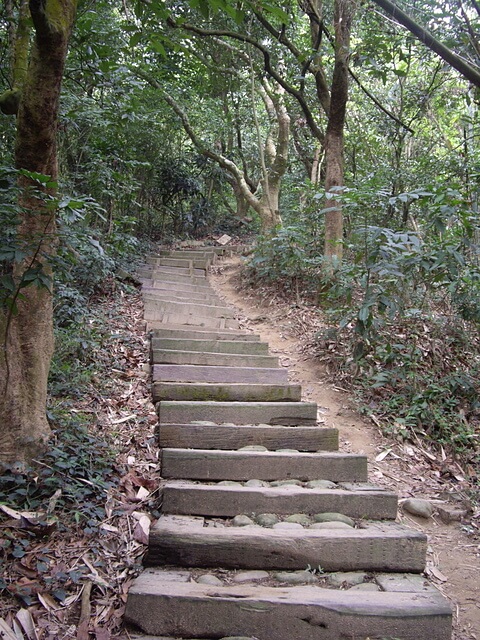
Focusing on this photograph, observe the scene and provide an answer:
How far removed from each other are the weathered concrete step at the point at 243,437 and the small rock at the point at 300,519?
0.71 metres

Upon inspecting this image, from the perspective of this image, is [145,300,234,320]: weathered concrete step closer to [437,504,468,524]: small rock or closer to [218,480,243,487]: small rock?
[218,480,243,487]: small rock

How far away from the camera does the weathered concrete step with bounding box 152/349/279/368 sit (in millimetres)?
4668

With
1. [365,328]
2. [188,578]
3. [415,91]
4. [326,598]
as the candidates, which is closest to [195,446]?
[188,578]

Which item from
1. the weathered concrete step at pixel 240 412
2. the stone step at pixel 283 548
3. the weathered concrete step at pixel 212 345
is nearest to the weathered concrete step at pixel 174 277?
the weathered concrete step at pixel 212 345

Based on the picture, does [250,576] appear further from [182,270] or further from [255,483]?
[182,270]

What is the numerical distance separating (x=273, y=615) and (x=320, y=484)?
1122mm

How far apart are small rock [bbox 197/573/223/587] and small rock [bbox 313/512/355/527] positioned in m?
0.71

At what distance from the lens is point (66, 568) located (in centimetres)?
233

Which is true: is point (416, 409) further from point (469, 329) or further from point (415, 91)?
point (415, 91)

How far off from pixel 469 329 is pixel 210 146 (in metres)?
8.98

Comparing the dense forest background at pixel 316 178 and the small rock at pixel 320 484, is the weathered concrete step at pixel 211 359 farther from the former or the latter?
the small rock at pixel 320 484

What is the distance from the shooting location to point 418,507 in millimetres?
3457

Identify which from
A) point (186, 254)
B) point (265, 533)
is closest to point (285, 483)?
point (265, 533)

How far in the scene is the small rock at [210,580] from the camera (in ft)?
7.56
